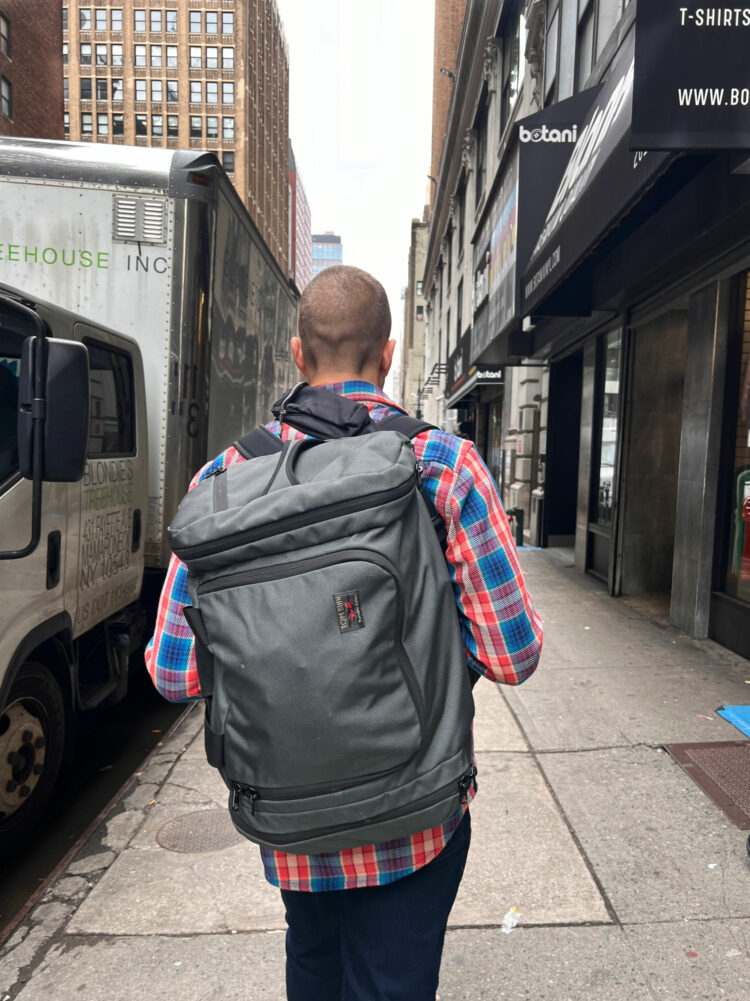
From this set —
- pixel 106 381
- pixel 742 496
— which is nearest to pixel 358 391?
pixel 106 381

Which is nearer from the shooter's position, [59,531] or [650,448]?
[59,531]

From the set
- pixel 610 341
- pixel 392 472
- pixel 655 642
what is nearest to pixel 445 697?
pixel 392 472

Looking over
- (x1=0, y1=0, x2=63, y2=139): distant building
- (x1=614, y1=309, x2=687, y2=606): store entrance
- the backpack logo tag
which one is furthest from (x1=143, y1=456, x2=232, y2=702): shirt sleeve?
(x1=0, y1=0, x2=63, y2=139): distant building

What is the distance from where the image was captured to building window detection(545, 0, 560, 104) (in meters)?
11.6

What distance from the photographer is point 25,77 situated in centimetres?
3198

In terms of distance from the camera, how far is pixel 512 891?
2963 mm

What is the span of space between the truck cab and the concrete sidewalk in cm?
58

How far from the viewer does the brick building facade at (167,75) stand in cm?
7569

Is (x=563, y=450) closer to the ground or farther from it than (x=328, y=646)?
farther from it

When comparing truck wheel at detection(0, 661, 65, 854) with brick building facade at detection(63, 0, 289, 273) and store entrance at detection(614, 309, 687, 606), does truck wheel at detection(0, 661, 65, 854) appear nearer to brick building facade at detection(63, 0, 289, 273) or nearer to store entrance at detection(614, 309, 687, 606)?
store entrance at detection(614, 309, 687, 606)

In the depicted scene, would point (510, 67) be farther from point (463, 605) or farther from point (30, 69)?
point (30, 69)

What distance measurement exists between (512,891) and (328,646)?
2.32 m

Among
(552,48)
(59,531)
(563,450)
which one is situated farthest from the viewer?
(563,450)

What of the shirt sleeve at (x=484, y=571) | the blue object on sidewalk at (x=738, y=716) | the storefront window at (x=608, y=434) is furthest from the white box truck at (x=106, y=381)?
the storefront window at (x=608, y=434)
